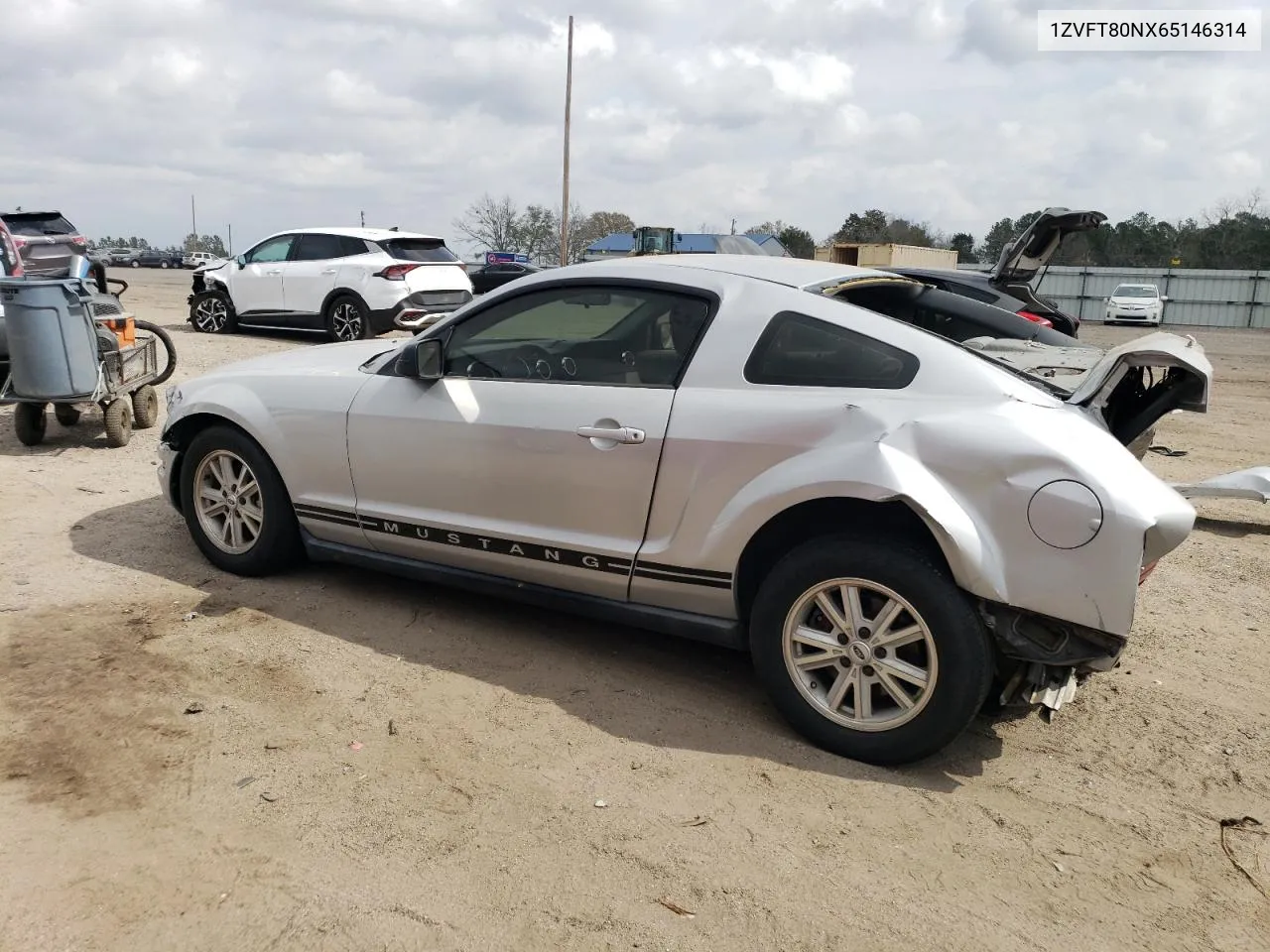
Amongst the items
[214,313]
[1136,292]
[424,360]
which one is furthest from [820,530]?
[1136,292]

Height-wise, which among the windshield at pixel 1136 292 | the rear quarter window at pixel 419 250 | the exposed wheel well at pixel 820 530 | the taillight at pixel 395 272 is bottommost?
the windshield at pixel 1136 292

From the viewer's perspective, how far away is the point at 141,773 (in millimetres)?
3188

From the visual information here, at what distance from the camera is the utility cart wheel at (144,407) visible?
836 cm

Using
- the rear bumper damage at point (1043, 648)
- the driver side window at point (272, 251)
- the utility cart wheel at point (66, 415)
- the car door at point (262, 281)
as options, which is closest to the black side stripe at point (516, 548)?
the rear bumper damage at point (1043, 648)

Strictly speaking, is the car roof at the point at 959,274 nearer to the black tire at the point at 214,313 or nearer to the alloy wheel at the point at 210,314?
the black tire at the point at 214,313

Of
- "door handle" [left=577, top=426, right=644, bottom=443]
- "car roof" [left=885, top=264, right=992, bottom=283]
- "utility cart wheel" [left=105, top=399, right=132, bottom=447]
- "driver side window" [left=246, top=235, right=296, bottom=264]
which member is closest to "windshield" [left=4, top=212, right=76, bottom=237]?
"driver side window" [left=246, top=235, right=296, bottom=264]

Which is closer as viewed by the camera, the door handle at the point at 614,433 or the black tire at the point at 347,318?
the door handle at the point at 614,433

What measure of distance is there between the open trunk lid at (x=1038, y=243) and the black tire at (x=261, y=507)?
606cm

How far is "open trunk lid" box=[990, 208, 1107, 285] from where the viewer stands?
758 centimetres

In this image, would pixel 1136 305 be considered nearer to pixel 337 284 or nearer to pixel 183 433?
pixel 337 284

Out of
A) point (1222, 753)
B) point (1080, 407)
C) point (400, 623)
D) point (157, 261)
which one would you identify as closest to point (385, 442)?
point (400, 623)

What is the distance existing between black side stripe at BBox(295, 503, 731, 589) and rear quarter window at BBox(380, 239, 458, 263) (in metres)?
10.1

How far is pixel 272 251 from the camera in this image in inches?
582

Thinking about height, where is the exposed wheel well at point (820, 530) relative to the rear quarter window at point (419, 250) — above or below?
below
